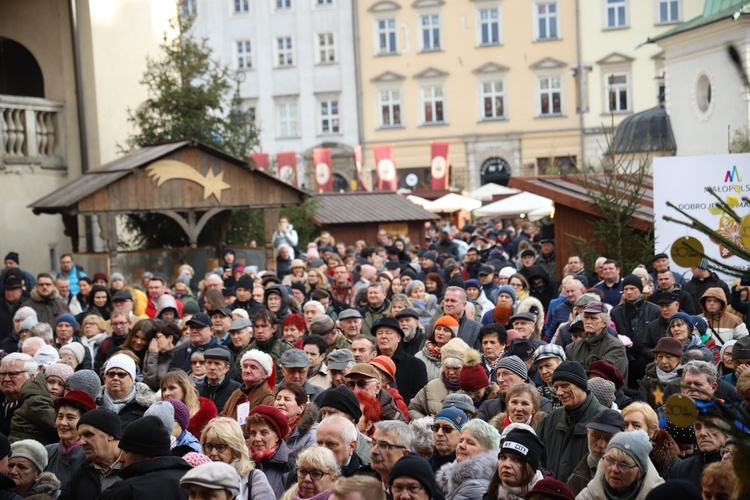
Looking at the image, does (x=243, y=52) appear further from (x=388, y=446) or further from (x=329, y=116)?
(x=388, y=446)

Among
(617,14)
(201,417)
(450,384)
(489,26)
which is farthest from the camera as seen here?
(489,26)

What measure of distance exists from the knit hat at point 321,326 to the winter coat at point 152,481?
4512 millimetres

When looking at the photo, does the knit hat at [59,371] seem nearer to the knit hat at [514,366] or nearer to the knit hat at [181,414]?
the knit hat at [181,414]

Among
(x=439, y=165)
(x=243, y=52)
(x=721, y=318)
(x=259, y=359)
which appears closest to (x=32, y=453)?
(x=259, y=359)

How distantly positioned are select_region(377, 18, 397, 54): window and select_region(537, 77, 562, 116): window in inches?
299

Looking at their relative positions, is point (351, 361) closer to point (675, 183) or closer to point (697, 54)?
point (675, 183)

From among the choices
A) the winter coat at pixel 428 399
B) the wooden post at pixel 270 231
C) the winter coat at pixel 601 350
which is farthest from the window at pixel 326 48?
the winter coat at pixel 428 399

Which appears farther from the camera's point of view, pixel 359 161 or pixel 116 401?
pixel 359 161

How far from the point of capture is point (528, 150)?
5394cm

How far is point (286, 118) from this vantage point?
2191 inches

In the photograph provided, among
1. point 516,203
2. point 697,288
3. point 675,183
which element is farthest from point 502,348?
point 516,203

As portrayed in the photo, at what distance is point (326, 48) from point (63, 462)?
4892 cm

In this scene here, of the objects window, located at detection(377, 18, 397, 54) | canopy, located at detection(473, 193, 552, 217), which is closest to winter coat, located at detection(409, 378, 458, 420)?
canopy, located at detection(473, 193, 552, 217)

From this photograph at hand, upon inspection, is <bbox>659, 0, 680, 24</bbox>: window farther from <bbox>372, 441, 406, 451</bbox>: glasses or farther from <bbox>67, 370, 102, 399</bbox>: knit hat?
<bbox>372, 441, 406, 451</bbox>: glasses
